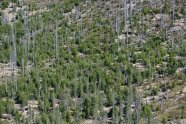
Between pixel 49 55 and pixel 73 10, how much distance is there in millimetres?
8693

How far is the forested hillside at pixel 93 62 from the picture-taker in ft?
→ 121

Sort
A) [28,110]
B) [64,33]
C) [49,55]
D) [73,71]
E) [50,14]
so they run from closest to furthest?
1. [28,110]
2. [73,71]
3. [49,55]
4. [64,33]
5. [50,14]

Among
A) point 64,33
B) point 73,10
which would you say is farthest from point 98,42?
point 73,10

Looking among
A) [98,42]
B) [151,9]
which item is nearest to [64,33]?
[98,42]

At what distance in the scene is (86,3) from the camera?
53.9 m

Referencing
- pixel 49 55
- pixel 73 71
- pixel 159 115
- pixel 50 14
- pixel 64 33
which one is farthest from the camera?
pixel 50 14

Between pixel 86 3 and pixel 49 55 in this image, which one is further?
pixel 86 3

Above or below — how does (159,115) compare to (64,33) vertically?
below

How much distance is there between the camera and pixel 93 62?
43.6 m

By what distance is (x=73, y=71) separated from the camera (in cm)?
4181

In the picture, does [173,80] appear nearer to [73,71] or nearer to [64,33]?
Answer: [73,71]

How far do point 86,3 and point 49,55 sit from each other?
9839 mm

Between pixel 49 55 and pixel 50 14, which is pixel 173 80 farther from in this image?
pixel 50 14

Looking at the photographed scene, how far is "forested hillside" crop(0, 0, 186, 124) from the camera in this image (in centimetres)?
3675
